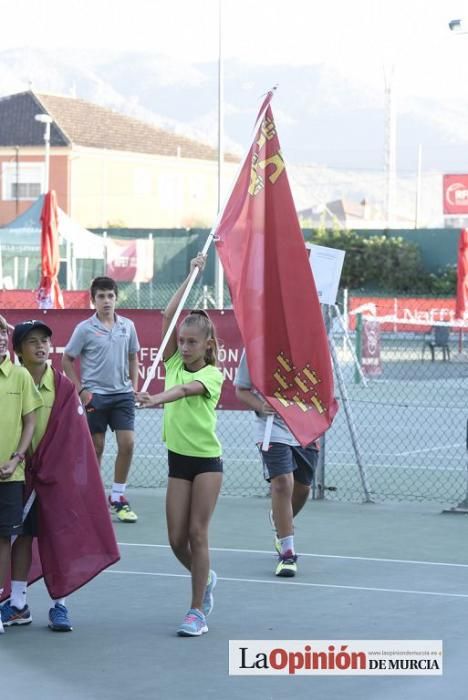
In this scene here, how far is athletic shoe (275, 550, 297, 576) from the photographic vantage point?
936cm

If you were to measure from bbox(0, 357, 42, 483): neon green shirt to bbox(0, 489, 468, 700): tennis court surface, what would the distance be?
3.19ft

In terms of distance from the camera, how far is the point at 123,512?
11.6 metres

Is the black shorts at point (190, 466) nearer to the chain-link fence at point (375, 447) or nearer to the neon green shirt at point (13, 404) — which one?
the neon green shirt at point (13, 404)

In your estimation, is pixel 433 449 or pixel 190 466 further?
pixel 433 449

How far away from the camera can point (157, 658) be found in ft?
23.6

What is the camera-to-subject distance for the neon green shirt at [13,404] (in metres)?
7.59

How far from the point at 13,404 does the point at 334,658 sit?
6.88 ft

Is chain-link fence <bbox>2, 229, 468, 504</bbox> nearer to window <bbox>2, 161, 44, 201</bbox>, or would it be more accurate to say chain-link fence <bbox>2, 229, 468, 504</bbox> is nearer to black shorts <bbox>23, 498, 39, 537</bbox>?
black shorts <bbox>23, 498, 39, 537</bbox>

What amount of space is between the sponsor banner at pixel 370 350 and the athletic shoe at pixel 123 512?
49.1ft

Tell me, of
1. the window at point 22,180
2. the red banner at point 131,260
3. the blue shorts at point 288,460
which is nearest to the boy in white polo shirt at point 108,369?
the blue shorts at point 288,460

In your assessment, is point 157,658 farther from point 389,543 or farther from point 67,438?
point 389,543

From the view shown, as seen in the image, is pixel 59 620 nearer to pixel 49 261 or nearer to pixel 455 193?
pixel 49 261

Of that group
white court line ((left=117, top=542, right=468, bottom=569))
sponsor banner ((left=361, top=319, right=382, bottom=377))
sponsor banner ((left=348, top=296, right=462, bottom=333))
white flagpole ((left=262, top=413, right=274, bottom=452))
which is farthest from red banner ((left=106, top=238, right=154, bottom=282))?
white flagpole ((left=262, top=413, right=274, bottom=452))

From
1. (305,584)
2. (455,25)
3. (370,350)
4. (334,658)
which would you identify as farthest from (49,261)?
(334,658)
